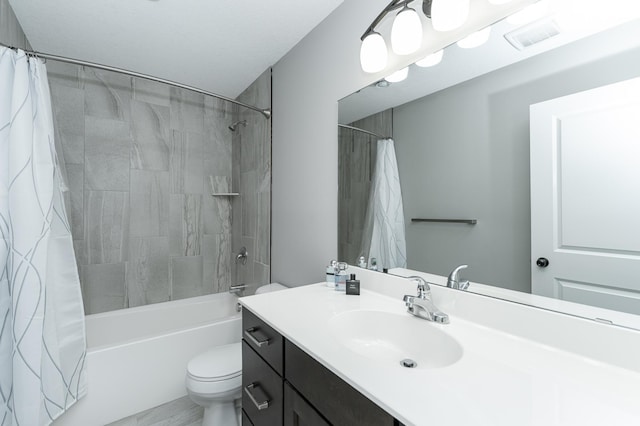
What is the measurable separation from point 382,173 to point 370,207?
0.60ft

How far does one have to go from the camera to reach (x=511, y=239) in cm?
95

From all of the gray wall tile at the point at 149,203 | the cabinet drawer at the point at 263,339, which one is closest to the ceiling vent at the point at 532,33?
the cabinet drawer at the point at 263,339

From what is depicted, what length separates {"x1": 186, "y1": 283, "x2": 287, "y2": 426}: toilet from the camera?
4.65 ft

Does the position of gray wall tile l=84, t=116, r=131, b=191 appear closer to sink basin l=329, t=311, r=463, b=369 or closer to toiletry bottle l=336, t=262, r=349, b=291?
toiletry bottle l=336, t=262, r=349, b=291

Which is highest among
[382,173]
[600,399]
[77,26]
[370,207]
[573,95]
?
[77,26]

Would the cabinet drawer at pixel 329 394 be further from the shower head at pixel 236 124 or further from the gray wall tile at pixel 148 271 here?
the shower head at pixel 236 124

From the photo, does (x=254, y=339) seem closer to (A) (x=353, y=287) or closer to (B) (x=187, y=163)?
(A) (x=353, y=287)

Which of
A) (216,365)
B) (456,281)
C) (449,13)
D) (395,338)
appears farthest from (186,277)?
(449,13)

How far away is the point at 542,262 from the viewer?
88cm

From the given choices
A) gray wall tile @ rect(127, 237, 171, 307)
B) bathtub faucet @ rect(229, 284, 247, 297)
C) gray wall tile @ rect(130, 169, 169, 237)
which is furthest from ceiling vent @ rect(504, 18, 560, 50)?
gray wall tile @ rect(127, 237, 171, 307)

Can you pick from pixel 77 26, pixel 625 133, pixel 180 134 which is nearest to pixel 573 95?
pixel 625 133

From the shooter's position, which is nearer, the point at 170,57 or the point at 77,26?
the point at 77,26

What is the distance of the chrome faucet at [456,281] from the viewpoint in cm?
104

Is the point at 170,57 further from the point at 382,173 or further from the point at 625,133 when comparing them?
the point at 625,133
